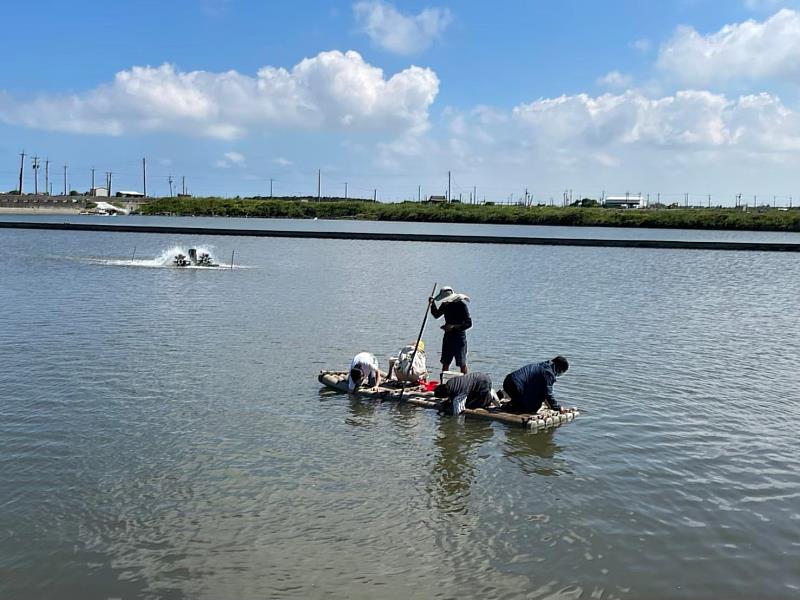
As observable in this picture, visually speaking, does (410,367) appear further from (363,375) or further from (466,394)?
(466,394)

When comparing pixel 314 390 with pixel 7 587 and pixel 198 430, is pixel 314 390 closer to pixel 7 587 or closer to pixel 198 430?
pixel 198 430

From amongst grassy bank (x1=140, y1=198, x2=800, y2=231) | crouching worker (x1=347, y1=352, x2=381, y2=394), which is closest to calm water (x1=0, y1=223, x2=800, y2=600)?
crouching worker (x1=347, y1=352, x2=381, y2=394)

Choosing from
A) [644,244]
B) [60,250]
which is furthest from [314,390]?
[644,244]

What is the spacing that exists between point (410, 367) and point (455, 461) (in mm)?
3149

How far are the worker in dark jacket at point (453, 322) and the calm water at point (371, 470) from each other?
74.8 inches

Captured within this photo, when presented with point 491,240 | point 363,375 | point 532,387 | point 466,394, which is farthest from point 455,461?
point 491,240

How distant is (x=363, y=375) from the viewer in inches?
502

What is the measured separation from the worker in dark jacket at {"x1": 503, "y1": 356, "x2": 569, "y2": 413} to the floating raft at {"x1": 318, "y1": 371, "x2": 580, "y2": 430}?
0.51ft

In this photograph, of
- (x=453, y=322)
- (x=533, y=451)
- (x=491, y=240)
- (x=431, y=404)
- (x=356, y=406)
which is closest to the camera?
(x=533, y=451)

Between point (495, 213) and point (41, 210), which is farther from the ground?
point (495, 213)

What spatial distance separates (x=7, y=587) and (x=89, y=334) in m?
13.2

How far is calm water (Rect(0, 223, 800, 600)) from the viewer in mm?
6801

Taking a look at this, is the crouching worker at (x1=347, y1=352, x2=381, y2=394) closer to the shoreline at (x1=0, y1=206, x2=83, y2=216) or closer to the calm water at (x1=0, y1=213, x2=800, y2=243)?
the calm water at (x1=0, y1=213, x2=800, y2=243)

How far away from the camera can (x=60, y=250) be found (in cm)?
5269
